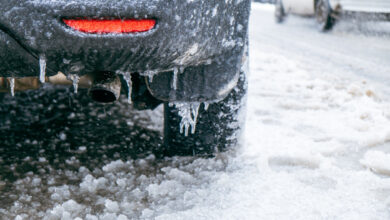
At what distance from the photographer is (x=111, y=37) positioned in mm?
995

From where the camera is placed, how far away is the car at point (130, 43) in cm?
95

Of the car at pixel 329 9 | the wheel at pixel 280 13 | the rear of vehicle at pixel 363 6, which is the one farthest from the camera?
the wheel at pixel 280 13

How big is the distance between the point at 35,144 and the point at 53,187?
0.49m

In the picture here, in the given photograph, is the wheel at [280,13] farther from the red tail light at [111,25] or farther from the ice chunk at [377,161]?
Answer: the red tail light at [111,25]

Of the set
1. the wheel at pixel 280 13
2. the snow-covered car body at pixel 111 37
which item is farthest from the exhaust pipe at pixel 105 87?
the wheel at pixel 280 13

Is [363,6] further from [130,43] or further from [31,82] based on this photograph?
[130,43]

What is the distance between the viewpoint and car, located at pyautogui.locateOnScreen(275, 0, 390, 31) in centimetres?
523

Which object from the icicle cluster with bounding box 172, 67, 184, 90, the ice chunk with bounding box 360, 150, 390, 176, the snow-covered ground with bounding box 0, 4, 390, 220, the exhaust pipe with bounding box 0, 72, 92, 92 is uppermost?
the icicle cluster with bounding box 172, 67, 184, 90

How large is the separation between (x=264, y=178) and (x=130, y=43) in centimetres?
84

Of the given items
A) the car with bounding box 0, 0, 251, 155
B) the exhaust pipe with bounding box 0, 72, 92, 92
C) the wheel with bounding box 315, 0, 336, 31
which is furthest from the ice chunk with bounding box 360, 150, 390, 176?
the wheel with bounding box 315, 0, 336, 31

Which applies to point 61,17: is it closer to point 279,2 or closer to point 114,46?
point 114,46

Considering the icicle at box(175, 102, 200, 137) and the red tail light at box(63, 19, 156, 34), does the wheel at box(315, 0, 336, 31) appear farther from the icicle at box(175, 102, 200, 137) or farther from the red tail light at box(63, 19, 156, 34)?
the red tail light at box(63, 19, 156, 34)

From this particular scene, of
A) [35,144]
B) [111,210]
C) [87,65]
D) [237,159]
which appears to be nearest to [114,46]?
[87,65]

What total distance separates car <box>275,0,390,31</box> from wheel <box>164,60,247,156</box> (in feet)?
14.2
